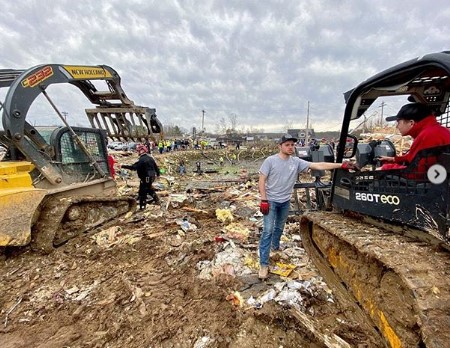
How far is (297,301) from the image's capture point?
3.23 meters

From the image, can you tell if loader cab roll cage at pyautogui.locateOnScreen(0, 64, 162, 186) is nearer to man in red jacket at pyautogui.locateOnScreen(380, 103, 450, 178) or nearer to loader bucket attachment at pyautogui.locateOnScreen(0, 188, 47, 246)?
loader bucket attachment at pyautogui.locateOnScreen(0, 188, 47, 246)

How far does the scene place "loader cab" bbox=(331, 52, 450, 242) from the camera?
1.89 metres

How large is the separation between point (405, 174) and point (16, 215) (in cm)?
510

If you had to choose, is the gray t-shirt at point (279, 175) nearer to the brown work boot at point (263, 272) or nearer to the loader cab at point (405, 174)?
the loader cab at point (405, 174)

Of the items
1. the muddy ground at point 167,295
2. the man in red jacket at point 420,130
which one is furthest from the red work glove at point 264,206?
the man in red jacket at point 420,130

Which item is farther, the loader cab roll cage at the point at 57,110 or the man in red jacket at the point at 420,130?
the loader cab roll cage at the point at 57,110

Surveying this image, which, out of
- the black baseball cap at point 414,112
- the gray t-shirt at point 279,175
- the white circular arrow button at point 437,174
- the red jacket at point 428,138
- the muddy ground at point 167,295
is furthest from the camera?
the gray t-shirt at point 279,175

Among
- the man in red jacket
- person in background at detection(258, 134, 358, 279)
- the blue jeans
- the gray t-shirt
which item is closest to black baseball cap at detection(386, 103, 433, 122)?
the man in red jacket

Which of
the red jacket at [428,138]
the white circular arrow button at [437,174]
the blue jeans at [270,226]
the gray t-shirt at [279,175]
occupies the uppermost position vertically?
the red jacket at [428,138]

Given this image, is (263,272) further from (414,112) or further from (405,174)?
(414,112)

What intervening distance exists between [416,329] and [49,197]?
5566 millimetres

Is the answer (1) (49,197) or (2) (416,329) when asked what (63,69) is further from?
(2) (416,329)

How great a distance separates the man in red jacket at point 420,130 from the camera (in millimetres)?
1998

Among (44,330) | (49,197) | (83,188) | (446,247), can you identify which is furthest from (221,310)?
(83,188)
